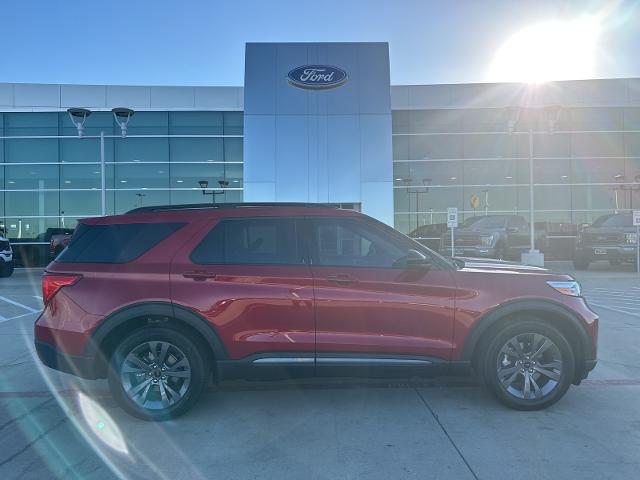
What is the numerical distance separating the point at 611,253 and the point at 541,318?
14.8 metres

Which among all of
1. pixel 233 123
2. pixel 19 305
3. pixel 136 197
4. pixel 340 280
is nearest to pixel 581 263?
pixel 233 123

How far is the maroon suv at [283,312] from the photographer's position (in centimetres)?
421

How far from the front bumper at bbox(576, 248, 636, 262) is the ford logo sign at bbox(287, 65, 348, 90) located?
10546 millimetres

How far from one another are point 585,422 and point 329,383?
2349 millimetres

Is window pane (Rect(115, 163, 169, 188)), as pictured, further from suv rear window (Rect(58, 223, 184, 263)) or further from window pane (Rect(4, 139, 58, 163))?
suv rear window (Rect(58, 223, 184, 263))

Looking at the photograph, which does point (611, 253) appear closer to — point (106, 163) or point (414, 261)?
point (414, 261)

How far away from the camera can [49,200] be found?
22.5m

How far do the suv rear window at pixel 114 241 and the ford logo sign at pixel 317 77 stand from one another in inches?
601

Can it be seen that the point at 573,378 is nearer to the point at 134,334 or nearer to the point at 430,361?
the point at 430,361

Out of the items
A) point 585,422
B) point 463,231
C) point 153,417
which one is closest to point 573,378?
point 585,422

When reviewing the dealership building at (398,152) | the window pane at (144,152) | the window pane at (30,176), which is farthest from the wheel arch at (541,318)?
the window pane at (30,176)

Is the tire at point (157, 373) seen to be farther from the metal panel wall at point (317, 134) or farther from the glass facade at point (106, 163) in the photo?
the glass facade at point (106, 163)

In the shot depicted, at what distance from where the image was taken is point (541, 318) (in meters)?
4.43

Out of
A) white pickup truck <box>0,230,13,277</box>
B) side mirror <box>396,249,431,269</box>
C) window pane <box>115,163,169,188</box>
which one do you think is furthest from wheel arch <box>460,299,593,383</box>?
window pane <box>115,163,169,188</box>
